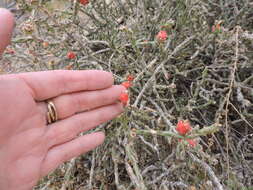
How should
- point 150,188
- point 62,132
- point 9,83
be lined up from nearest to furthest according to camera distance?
point 9,83 < point 62,132 < point 150,188

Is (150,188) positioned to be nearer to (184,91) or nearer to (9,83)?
(184,91)

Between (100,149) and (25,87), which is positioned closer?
(25,87)

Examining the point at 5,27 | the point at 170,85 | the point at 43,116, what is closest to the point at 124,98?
the point at 170,85

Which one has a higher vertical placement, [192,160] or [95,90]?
[95,90]

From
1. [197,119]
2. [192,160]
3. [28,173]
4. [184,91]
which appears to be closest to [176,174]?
[192,160]

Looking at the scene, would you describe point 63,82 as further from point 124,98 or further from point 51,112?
point 124,98

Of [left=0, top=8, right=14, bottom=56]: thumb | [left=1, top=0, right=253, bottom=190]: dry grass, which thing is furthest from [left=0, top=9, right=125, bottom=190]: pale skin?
[left=1, top=0, right=253, bottom=190]: dry grass

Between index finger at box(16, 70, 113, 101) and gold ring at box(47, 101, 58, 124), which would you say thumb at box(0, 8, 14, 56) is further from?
gold ring at box(47, 101, 58, 124)
